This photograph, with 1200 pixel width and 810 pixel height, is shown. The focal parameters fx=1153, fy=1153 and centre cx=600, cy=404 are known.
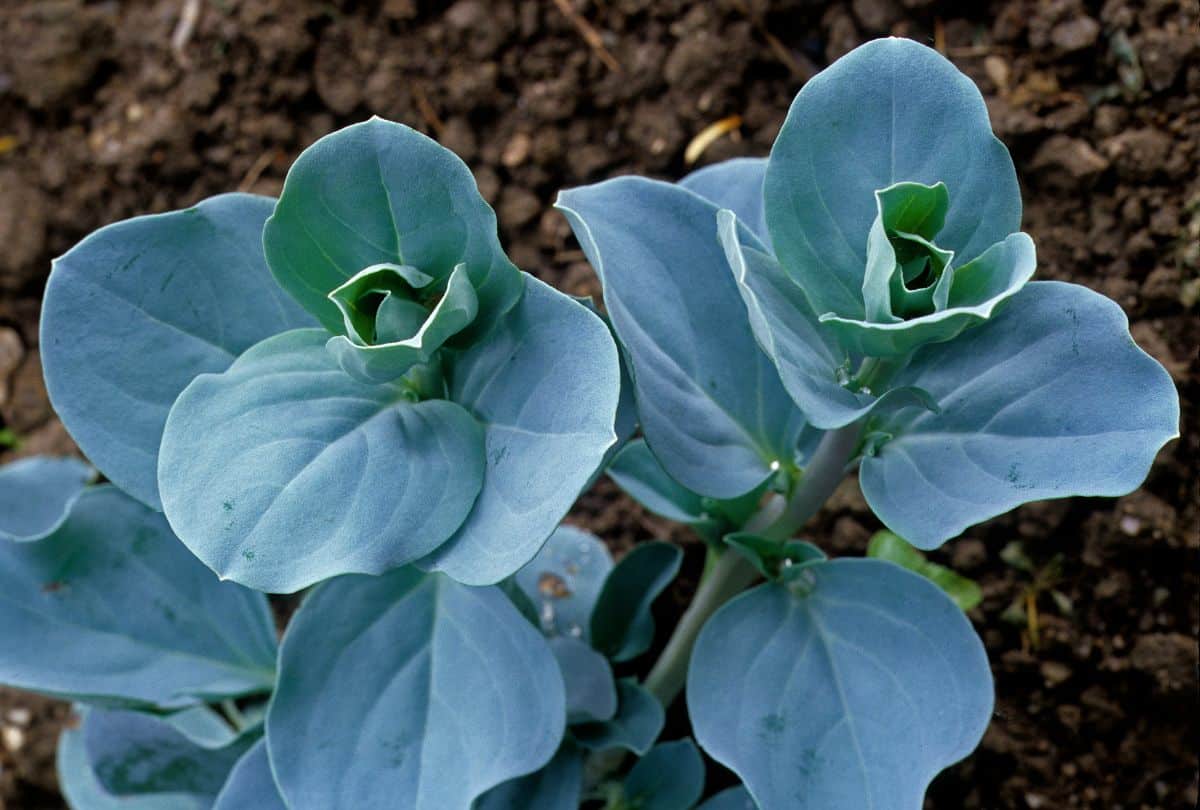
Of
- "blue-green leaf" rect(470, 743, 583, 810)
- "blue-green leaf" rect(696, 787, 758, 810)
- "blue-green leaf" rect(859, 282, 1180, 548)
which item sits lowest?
"blue-green leaf" rect(696, 787, 758, 810)

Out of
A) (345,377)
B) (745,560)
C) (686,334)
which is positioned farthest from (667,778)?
(345,377)

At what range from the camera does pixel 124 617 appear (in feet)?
5.59

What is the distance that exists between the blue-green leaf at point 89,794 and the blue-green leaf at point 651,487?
88 cm

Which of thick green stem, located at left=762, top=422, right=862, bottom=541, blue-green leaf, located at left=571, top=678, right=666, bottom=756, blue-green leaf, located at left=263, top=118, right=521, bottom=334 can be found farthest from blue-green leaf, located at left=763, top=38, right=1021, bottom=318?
blue-green leaf, located at left=571, top=678, right=666, bottom=756

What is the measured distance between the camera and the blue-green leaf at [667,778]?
1716mm

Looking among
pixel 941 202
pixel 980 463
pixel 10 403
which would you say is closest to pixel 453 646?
pixel 980 463

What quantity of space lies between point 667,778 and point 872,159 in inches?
38.6

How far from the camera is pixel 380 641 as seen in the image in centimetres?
151

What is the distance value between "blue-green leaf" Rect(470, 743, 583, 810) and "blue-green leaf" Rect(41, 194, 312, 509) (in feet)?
2.09

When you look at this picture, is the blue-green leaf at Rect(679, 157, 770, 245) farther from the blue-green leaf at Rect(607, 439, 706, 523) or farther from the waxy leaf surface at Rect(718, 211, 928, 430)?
the blue-green leaf at Rect(607, 439, 706, 523)

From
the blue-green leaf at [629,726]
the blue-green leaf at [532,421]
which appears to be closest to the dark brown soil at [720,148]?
the blue-green leaf at [629,726]

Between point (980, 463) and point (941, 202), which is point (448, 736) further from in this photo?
point (941, 202)

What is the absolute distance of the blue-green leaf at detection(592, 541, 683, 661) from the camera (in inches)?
70.2

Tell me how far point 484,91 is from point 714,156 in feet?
1.70
